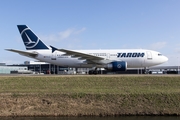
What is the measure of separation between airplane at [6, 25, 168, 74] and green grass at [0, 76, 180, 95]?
9.62 meters

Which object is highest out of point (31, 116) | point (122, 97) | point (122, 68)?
point (122, 68)

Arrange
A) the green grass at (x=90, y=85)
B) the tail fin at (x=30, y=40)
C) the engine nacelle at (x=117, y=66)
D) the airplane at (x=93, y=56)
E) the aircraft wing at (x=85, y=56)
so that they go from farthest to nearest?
the tail fin at (x=30, y=40)
the airplane at (x=93, y=56)
the aircraft wing at (x=85, y=56)
the engine nacelle at (x=117, y=66)
the green grass at (x=90, y=85)

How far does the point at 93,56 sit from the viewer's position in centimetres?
3269

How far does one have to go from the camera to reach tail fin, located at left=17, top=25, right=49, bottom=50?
37531mm

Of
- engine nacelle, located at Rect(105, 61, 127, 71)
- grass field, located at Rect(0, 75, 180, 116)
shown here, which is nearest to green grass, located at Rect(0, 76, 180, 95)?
grass field, located at Rect(0, 75, 180, 116)

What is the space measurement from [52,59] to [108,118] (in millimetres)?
22823

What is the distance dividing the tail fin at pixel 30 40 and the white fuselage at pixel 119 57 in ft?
4.69

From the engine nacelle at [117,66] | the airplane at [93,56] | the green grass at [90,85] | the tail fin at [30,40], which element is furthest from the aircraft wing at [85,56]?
the green grass at [90,85]

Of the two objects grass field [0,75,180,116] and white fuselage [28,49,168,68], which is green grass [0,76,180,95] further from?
white fuselage [28,49,168,68]

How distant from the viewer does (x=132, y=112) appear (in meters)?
16.4

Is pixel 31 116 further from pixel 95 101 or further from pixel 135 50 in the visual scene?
pixel 135 50

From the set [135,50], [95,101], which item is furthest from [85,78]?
[135,50]

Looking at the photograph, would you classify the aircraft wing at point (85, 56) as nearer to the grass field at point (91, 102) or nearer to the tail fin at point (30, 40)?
the tail fin at point (30, 40)

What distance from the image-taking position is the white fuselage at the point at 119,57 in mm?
34469
